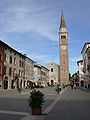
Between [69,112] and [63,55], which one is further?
[63,55]

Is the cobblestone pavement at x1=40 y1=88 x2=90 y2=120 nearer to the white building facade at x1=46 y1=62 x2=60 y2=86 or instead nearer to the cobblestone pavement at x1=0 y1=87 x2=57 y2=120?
the cobblestone pavement at x1=0 y1=87 x2=57 y2=120

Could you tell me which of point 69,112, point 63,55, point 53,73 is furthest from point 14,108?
point 53,73

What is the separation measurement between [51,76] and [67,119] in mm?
112285

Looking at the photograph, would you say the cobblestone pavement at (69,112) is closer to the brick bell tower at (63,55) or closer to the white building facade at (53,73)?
the brick bell tower at (63,55)

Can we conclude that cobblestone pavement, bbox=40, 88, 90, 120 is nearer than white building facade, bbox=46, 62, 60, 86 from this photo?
Yes

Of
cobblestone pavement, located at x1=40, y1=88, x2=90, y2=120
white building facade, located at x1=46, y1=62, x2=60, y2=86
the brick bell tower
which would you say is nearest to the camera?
cobblestone pavement, located at x1=40, y1=88, x2=90, y2=120

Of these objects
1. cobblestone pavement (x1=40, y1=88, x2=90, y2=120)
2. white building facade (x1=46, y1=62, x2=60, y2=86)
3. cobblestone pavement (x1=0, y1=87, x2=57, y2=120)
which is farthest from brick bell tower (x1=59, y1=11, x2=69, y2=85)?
cobblestone pavement (x1=40, y1=88, x2=90, y2=120)

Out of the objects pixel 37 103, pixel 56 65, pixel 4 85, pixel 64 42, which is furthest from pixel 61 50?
pixel 37 103

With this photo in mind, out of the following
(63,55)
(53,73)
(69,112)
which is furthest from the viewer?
(53,73)

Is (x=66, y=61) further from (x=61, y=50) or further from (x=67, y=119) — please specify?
(x=67, y=119)

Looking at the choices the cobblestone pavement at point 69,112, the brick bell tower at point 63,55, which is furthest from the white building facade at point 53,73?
the cobblestone pavement at point 69,112

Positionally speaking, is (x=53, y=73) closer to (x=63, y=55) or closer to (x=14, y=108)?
(x=63, y=55)

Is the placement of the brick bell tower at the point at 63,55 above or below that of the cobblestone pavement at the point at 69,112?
above

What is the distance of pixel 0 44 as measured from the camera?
43812mm
